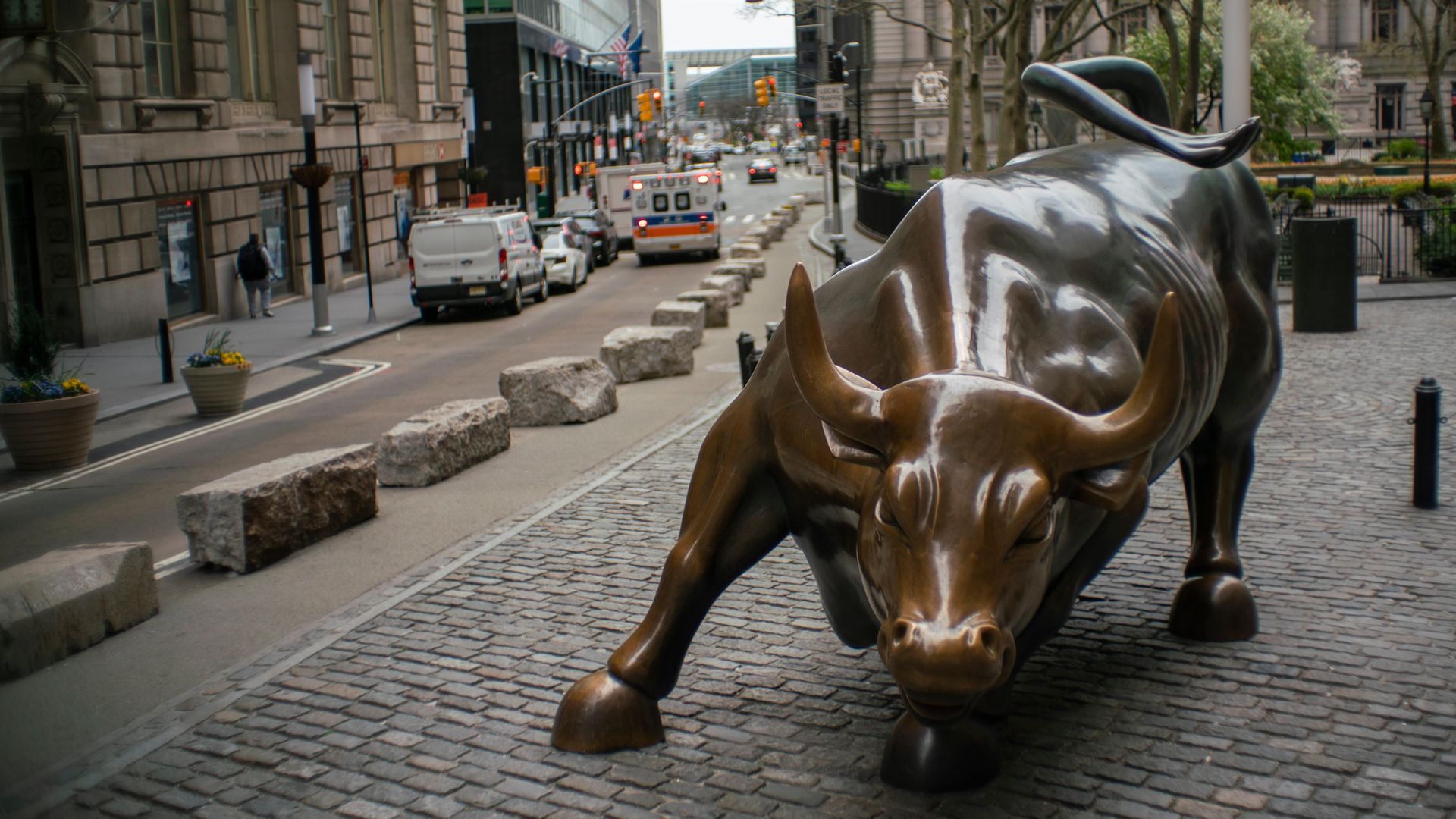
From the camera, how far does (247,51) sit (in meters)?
32.1

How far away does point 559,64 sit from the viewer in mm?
84750

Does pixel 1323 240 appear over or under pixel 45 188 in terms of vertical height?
under

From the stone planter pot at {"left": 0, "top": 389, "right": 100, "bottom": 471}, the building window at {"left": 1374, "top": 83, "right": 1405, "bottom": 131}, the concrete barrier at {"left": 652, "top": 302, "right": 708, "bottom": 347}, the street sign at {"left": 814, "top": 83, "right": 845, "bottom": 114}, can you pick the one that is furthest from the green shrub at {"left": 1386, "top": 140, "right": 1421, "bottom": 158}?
the stone planter pot at {"left": 0, "top": 389, "right": 100, "bottom": 471}

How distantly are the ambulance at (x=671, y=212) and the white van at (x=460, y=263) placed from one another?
1130cm

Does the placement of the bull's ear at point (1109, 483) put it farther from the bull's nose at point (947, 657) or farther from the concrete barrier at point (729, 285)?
the concrete barrier at point (729, 285)

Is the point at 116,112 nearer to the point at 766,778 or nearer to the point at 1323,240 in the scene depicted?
the point at 1323,240

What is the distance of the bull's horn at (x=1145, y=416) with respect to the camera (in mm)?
4070

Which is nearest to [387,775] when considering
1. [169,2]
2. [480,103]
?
[169,2]

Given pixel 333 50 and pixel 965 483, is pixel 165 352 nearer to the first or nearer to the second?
pixel 333 50

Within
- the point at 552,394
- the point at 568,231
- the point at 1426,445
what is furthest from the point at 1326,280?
the point at 568,231

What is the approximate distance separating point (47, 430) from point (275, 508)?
20.4ft

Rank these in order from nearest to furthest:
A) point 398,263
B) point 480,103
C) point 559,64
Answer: point 398,263
point 480,103
point 559,64

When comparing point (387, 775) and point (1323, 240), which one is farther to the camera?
point (1323, 240)

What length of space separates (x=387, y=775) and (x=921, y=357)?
2.93m
